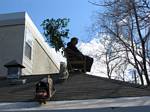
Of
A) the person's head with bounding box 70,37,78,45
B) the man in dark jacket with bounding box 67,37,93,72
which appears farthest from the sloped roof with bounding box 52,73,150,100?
the person's head with bounding box 70,37,78,45

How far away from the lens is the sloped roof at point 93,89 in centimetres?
1052

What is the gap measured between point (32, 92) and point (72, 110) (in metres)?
2.54

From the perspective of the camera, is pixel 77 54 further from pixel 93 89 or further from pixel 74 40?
pixel 93 89

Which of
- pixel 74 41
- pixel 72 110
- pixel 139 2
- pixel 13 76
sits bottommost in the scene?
pixel 72 110

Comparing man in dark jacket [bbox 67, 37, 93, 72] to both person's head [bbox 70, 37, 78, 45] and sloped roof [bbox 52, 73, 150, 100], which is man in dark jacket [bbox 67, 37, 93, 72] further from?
sloped roof [bbox 52, 73, 150, 100]

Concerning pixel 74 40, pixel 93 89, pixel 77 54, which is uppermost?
pixel 74 40

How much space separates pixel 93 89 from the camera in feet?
36.9

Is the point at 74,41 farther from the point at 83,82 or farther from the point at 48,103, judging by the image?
the point at 48,103

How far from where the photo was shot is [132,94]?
10477 mm

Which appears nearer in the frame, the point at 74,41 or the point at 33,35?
the point at 74,41

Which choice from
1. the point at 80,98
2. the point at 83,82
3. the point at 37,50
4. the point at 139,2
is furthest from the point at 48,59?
the point at 80,98

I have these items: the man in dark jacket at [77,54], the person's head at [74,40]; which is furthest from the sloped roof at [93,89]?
the person's head at [74,40]

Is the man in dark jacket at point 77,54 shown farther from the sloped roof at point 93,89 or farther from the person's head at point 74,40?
Result: the sloped roof at point 93,89

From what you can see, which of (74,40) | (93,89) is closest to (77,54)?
(74,40)
